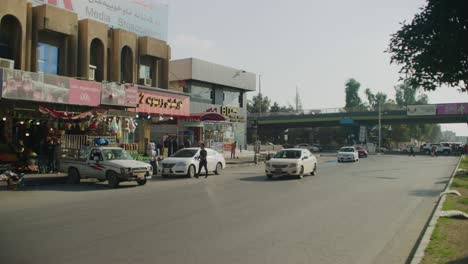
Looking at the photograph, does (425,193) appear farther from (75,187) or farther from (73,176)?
(73,176)

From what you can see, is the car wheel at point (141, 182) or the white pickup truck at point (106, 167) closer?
the white pickup truck at point (106, 167)

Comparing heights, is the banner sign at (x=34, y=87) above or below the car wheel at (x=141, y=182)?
above

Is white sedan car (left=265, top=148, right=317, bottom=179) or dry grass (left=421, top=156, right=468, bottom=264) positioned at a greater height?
white sedan car (left=265, top=148, right=317, bottom=179)

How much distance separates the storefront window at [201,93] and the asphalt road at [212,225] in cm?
2752

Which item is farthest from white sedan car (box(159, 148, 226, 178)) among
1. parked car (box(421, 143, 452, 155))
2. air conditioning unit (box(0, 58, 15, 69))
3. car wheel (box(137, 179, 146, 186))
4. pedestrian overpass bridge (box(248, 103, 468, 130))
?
parked car (box(421, 143, 452, 155))

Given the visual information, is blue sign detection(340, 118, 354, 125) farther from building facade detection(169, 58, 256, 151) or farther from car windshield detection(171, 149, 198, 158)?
car windshield detection(171, 149, 198, 158)

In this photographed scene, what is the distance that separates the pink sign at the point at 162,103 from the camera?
98.1ft

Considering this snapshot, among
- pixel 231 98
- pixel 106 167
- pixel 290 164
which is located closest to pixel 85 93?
pixel 106 167

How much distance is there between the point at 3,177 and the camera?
16.9m

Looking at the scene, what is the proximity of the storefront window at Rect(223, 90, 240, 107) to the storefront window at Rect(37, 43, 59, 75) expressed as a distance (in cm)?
2424

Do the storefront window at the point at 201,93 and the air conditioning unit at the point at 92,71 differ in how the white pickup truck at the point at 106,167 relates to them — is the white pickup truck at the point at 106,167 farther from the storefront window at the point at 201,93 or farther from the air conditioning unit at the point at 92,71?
the storefront window at the point at 201,93

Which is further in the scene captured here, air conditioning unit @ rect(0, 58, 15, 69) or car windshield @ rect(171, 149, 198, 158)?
car windshield @ rect(171, 149, 198, 158)

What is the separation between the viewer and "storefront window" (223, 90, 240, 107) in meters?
48.0

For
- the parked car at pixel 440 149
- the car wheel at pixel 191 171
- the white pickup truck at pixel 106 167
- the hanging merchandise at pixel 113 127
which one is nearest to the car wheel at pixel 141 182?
the white pickup truck at pixel 106 167
